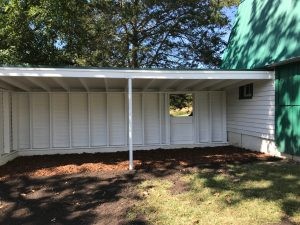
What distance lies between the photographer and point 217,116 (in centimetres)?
1348

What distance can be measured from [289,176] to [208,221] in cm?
324

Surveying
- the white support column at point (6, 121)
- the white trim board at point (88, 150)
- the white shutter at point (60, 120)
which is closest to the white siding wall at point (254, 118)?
the white trim board at point (88, 150)

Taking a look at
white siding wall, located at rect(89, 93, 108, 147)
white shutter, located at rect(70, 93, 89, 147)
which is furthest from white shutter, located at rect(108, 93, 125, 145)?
white shutter, located at rect(70, 93, 89, 147)

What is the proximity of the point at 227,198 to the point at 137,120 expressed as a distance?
672cm

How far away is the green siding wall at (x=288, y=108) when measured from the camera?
9.27 metres

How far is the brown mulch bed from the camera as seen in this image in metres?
9.08

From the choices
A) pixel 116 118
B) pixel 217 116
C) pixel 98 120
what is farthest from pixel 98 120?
pixel 217 116

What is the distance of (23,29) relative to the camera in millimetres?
13867

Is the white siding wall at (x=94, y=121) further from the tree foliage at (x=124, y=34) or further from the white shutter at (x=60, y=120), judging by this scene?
the tree foliage at (x=124, y=34)

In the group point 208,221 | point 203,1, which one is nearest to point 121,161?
point 208,221

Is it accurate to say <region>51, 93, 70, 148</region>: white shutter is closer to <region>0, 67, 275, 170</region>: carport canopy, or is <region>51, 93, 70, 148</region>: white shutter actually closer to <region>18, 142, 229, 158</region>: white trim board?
<region>18, 142, 229, 158</region>: white trim board

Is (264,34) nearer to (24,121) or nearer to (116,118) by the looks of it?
(116,118)

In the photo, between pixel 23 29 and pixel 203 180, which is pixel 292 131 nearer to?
pixel 203 180

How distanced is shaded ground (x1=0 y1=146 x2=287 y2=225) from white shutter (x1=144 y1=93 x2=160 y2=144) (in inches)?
37.7
